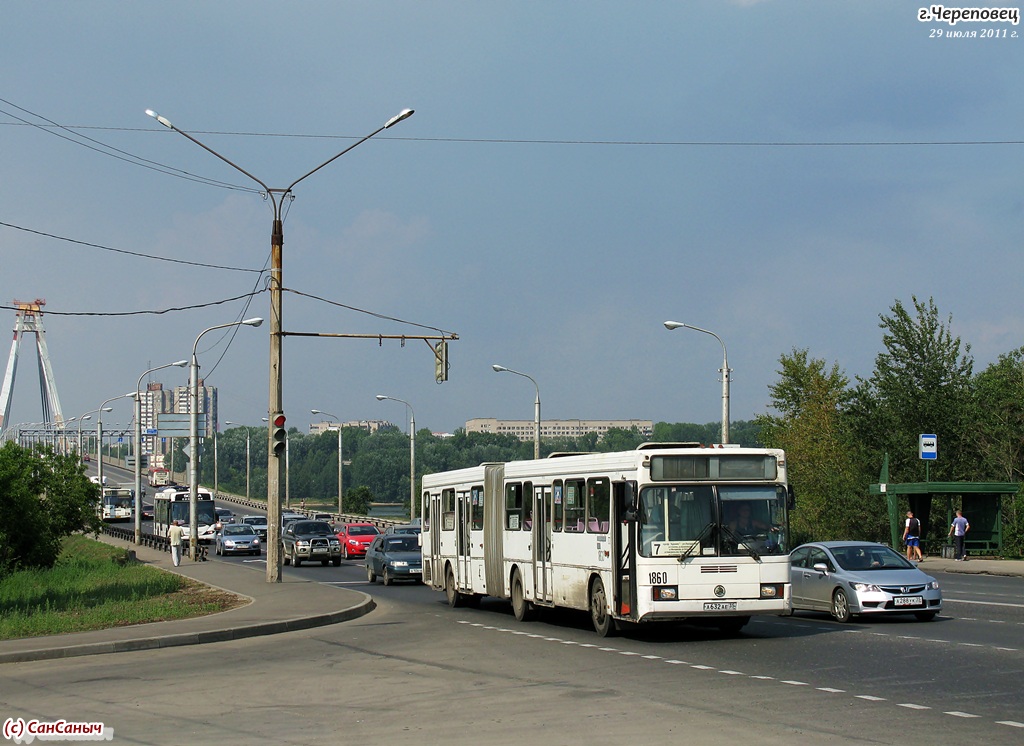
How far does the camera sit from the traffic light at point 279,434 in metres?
30.8

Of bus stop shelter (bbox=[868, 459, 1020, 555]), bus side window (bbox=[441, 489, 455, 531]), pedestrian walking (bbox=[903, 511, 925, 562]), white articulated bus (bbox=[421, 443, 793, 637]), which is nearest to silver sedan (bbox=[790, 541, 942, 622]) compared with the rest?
white articulated bus (bbox=[421, 443, 793, 637])

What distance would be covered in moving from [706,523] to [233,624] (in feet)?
27.0

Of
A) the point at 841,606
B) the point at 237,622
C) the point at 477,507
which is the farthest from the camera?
the point at 477,507

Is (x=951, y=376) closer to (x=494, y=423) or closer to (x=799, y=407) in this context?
(x=799, y=407)

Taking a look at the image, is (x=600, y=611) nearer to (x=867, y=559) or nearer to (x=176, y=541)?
(x=867, y=559)

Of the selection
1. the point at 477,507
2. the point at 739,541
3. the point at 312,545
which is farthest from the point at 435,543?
the point at 312,545

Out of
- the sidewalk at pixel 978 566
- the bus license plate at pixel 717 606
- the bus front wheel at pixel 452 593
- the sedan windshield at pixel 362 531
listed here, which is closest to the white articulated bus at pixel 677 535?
the bus license plate at pixel 717 606

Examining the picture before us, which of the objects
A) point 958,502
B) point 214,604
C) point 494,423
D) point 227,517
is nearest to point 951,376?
point 958,502

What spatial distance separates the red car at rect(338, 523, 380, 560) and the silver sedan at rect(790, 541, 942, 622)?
3504 centimetres

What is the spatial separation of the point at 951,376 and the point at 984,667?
124 feet

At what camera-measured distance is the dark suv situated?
48.2 metres

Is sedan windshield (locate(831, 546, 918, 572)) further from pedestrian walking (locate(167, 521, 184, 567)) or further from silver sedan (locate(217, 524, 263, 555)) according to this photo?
silver sedan (locate(217, 524, 263, 555))

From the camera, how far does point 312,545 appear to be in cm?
4819

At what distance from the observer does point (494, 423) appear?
542 ft
